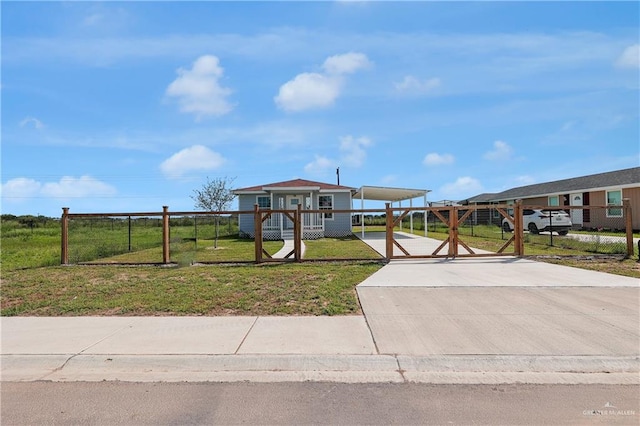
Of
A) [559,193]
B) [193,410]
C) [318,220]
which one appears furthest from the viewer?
[559,193]

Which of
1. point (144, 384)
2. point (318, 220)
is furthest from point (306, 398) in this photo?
point (318, 220)

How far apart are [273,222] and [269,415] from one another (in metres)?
20.6

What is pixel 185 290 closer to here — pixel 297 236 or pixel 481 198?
pixel 297 236

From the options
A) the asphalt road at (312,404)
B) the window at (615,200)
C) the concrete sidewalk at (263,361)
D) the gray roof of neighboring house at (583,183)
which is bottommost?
the asphalt road at (312,404)

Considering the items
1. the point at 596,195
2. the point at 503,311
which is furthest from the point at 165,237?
the point at 596,195

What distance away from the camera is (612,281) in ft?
28.7

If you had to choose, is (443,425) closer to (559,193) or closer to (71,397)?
(71,397)

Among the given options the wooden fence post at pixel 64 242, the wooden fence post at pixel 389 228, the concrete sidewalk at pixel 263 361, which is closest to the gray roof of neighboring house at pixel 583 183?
the wooden fence post at pixel 389 228

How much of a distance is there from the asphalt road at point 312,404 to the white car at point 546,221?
17346 millimetres

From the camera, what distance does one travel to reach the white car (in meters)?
20.9

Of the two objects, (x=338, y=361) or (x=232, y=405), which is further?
(x=338, y=361)

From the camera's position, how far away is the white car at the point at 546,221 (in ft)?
68.6

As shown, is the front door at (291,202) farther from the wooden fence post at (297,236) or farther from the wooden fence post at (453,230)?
the wooden fence post at (453,230)

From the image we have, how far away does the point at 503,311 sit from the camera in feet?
21.5
